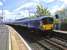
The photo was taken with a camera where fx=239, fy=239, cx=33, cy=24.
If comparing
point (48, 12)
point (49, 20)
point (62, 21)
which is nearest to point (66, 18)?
point (62, 21)

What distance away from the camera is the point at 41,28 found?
32.5 meters

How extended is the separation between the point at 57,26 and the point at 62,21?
1.75 metres

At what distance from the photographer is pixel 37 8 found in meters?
93.8

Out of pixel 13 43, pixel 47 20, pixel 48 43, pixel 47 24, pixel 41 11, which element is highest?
pixel 41 11

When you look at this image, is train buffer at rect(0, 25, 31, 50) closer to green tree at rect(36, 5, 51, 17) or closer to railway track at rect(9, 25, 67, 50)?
railway track at rect(9, 25, 67, 50)

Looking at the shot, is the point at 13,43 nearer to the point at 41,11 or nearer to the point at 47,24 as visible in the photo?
the point at 47,24

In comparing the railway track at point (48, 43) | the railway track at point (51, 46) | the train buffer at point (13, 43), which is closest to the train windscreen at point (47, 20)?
the train buffer at point (13, 43)

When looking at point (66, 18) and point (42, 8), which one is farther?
point (42, 8)

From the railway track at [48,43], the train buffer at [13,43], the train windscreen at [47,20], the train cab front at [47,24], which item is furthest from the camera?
the train windscreen at [47,20]

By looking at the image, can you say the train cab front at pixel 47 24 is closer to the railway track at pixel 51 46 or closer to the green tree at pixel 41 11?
the railway track at pixel 51 46

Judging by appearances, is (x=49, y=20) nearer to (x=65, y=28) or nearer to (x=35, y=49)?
(x=35, y=49)

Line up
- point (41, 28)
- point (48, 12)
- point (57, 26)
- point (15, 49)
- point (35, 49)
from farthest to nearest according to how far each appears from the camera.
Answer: point (48, 12)
point (57, 26)
point (41, 28)
point (35, 49)
point (15, 49)

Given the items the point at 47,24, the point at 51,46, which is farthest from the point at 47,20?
the point at 51,46

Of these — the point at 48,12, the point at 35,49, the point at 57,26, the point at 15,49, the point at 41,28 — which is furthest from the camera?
the point at 48,12
